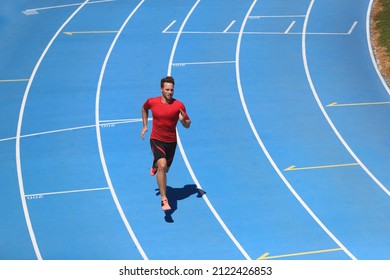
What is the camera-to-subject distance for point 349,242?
11992 millimetres

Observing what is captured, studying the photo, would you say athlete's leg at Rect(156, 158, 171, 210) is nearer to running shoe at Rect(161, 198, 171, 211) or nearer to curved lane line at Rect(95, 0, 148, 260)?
running shoe at Rect(161, 198, 171, 211)

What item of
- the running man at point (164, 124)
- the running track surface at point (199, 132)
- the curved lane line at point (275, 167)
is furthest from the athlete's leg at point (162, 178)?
the curved lane line at point (275, 167)

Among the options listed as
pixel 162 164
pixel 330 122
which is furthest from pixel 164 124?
pixel 330 122

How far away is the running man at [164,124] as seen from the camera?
12.0 metres

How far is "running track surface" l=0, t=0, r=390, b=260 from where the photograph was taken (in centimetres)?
1217

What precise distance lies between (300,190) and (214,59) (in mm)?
6269

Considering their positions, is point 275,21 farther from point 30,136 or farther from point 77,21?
point 30,136

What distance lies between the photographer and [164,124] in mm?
12195

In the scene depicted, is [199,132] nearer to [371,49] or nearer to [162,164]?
[162,164]

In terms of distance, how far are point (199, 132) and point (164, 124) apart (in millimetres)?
3442

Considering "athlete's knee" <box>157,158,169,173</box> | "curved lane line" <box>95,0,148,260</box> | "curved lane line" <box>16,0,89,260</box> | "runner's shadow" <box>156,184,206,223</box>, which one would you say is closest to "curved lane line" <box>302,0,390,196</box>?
"runner's shadow" <box>156,184,206,223</box>

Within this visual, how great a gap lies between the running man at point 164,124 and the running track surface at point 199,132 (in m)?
0.84
